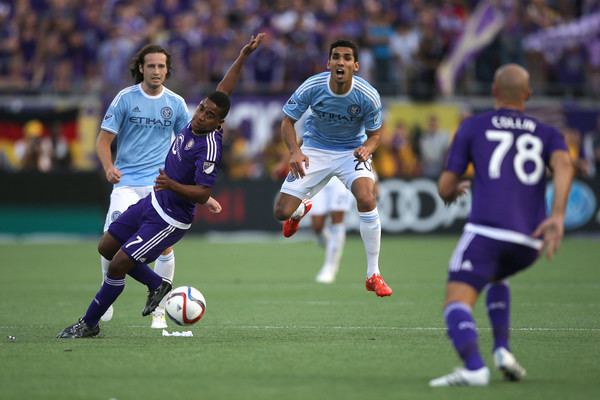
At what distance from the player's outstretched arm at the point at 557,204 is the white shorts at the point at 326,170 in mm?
4802

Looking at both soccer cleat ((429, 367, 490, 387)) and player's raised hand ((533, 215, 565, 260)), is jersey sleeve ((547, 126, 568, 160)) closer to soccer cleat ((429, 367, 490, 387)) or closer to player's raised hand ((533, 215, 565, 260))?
player's raised hand ((533, 215, 565, 260))

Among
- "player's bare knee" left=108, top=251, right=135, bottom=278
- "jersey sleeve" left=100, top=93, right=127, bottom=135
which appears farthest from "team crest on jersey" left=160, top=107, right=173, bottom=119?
"player's bare knee" left=108, top=251, right=135, bottom=278

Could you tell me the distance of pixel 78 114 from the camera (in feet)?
84.5

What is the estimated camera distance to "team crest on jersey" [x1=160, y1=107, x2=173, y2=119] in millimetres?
11055

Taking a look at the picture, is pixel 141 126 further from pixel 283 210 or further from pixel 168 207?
pixel 283 210

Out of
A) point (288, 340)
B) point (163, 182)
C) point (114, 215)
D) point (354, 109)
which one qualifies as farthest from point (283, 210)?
point (163, 182)

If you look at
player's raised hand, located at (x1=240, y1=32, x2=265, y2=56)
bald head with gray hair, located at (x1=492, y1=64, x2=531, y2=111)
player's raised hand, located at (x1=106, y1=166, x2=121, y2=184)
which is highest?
bald head with gray hair, located at (x1=492, y1=64, x2=531, y2=111)

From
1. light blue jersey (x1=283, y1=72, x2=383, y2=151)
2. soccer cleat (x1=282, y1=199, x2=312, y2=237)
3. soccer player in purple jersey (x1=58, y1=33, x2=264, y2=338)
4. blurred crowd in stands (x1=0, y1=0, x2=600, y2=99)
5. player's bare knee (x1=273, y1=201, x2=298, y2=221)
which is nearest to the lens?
soccer player in purple jersey (x1=58, y1=33, x2=264, y2=338)

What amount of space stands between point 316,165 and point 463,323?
5131mm

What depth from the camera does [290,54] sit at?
2566cm

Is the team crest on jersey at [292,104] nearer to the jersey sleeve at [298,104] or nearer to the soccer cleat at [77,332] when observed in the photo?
the jersey sleeve at [298,104]

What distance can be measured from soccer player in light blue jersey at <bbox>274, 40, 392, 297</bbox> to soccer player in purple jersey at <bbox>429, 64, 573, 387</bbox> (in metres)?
→ 3.93

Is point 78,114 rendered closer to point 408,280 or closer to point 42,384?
point 408,280

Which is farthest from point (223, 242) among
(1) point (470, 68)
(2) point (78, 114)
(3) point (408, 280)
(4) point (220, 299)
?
(4) point (220, 299)
